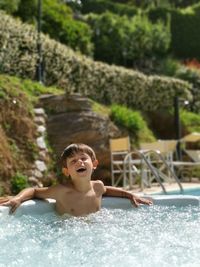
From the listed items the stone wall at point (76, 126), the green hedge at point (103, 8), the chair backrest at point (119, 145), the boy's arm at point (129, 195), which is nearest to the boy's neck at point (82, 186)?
the boy's arm at point (129, 195)

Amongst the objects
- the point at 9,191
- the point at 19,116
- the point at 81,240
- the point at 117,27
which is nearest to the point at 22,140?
the point at 19,116

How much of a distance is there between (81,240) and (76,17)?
2026 centimetres

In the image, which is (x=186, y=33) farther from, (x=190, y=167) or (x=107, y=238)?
(x=107, y=238)

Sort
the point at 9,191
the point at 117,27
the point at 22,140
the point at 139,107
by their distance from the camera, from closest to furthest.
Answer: the point at 9,191 → the point at 22,140 → the point at 139,107 → the point at 117,27

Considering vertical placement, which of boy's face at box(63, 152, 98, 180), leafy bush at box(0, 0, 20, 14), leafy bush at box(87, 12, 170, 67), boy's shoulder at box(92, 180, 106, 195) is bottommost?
boy's shoulder at box(92, 180, 106, 195)

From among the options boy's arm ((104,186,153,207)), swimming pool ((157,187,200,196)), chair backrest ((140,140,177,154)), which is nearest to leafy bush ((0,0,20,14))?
chair backrest ((140,140,177,154))

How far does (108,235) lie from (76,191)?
2.47ft

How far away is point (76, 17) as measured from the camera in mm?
24172

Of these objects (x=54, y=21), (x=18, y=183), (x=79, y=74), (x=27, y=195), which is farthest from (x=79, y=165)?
(x=54, y=21)

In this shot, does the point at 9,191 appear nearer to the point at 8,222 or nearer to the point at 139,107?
the point at 8,222

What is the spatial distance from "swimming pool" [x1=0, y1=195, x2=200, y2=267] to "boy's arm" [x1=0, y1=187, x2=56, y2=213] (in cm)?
6

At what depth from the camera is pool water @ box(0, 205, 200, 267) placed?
391cm

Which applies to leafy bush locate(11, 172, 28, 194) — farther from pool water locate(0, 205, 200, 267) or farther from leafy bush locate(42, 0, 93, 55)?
leafy bush locate(42, 0, 93, 55)

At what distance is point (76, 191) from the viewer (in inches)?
212
